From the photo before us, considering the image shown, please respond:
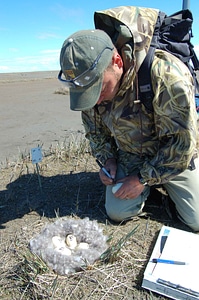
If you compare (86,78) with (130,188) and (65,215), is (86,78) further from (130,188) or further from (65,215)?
(65,215)

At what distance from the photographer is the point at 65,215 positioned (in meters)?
2.75

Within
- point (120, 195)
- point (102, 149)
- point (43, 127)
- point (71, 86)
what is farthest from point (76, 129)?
point (71, 86)

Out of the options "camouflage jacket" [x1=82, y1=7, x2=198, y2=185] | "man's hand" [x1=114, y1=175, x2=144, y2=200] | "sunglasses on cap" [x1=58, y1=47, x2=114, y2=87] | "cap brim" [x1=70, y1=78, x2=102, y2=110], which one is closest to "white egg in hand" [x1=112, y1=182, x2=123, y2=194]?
"man's hand" [x1=114, y1=175, x2=144, y2=200]

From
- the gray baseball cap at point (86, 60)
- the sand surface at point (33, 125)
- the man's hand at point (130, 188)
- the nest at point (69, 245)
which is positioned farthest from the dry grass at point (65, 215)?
the gray baseball cap at point (86, 60)

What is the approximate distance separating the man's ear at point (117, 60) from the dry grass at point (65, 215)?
1.09m

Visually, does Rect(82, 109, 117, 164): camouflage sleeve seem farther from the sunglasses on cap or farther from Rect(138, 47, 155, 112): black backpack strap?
the sunglasses on cap

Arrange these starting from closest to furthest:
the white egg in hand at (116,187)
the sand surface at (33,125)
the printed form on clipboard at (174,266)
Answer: the printed form on clipboard at (174,266), the white egg in hand at (116,187), the sand surface at (33,125)

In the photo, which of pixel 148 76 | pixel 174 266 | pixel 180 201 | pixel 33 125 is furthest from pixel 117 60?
pixel 33 125

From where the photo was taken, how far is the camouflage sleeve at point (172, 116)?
83.0 inches

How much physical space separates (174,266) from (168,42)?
4.98ft

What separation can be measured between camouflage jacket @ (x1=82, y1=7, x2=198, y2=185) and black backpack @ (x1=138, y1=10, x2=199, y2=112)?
43mm

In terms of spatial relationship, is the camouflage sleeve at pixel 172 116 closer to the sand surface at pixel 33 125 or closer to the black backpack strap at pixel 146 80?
the black backpack strap at pixel 146 80

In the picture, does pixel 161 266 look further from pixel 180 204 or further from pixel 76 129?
pixel 76 129

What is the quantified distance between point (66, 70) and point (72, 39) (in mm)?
184
